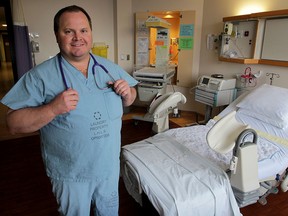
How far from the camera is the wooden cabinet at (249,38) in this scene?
2805mm

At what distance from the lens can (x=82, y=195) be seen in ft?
3.60

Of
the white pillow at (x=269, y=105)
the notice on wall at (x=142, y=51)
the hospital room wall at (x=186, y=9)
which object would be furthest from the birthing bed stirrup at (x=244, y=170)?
the notice on wall at (x=142, y=51)

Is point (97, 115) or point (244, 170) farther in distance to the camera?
point (244, 170)

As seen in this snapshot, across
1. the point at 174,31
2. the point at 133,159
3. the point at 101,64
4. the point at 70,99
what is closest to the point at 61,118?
the point at 70,99

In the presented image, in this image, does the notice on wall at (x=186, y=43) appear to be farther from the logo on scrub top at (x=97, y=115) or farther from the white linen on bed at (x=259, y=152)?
the logo on scrub top at (x=97, y=115)

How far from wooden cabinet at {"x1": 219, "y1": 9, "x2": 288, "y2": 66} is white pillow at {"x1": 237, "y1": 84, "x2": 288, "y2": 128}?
1.98ft

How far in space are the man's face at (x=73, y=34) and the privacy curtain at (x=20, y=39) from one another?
9.61 ft

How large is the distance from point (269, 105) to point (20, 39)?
11.5 feet

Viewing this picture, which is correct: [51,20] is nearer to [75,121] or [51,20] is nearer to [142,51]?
[142,51]

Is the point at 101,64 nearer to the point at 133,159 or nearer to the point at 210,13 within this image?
the point at 133,159

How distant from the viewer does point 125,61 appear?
14.9 feet

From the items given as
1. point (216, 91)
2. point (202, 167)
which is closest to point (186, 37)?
point (216, 91)

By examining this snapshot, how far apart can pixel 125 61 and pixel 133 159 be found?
320 centimetres

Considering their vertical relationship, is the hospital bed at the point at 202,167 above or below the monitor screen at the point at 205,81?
below
